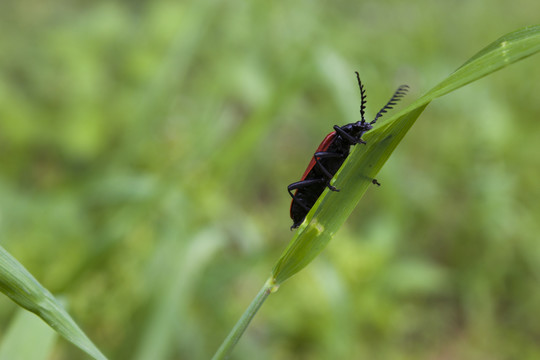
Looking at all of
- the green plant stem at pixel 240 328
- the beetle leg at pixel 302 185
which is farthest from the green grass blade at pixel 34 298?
the beetle leg at pixel 302 185

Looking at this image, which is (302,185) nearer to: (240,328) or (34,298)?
(240,328)

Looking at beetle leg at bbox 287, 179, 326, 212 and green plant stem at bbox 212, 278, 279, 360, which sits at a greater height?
beetle leg at bbox 287, 179, 326, 212

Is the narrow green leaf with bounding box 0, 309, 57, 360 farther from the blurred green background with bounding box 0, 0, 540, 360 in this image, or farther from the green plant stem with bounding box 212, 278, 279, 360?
the blurred green background with bounding box 0, 0, 540, 360

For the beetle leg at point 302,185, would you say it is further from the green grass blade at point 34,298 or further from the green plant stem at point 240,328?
the green grass blade at point 34,298

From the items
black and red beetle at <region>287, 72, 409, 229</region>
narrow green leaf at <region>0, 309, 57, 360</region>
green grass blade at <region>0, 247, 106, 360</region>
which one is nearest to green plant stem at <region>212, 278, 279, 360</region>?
green grass blade at <region>0, 247, 106, 360</region>

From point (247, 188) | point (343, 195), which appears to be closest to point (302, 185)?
point (343, 195)

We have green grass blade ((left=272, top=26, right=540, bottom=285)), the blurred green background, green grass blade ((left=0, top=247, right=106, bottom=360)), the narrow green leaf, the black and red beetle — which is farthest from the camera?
the blurred green background
